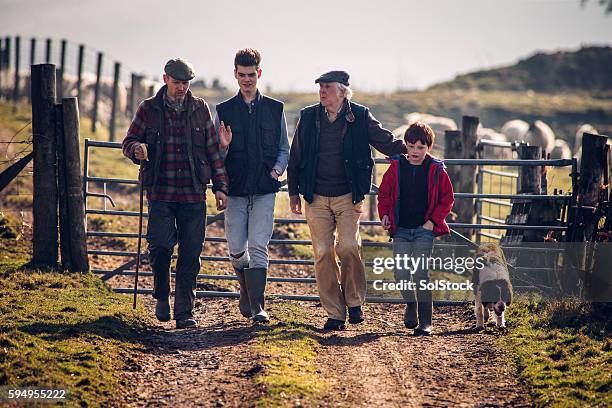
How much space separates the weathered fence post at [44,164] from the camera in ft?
31.7

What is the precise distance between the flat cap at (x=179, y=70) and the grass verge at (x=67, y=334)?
220 cm

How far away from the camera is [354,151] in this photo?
26.3ft

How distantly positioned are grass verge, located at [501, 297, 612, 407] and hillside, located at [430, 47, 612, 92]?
4645 centimetres

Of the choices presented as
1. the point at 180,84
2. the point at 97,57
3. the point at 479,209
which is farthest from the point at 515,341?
the point at 97,57

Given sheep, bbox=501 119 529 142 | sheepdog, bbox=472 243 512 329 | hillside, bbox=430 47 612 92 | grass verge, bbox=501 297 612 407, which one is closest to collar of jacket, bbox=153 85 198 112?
sheepdog, bbox=472 243 512 329

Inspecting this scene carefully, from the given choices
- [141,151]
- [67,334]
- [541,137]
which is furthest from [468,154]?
[541,137]

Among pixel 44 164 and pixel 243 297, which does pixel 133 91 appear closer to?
pixel 44 164

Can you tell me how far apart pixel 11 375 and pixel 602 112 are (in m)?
43.6

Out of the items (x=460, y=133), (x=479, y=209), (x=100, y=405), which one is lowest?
(x=100, y=405)

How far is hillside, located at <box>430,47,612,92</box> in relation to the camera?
55.6 meters

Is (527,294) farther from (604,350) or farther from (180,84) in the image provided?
(180,84)

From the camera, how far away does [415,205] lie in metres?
8.05

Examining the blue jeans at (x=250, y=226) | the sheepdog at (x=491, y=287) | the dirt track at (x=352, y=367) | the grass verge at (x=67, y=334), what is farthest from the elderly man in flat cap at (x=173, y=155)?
the sheepdog at (x=491, y=287)

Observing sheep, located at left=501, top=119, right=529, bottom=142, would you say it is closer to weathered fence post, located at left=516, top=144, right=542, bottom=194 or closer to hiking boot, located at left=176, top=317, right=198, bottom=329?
weathered fence post, located at left=516, top=144, right=542, bottom=194
